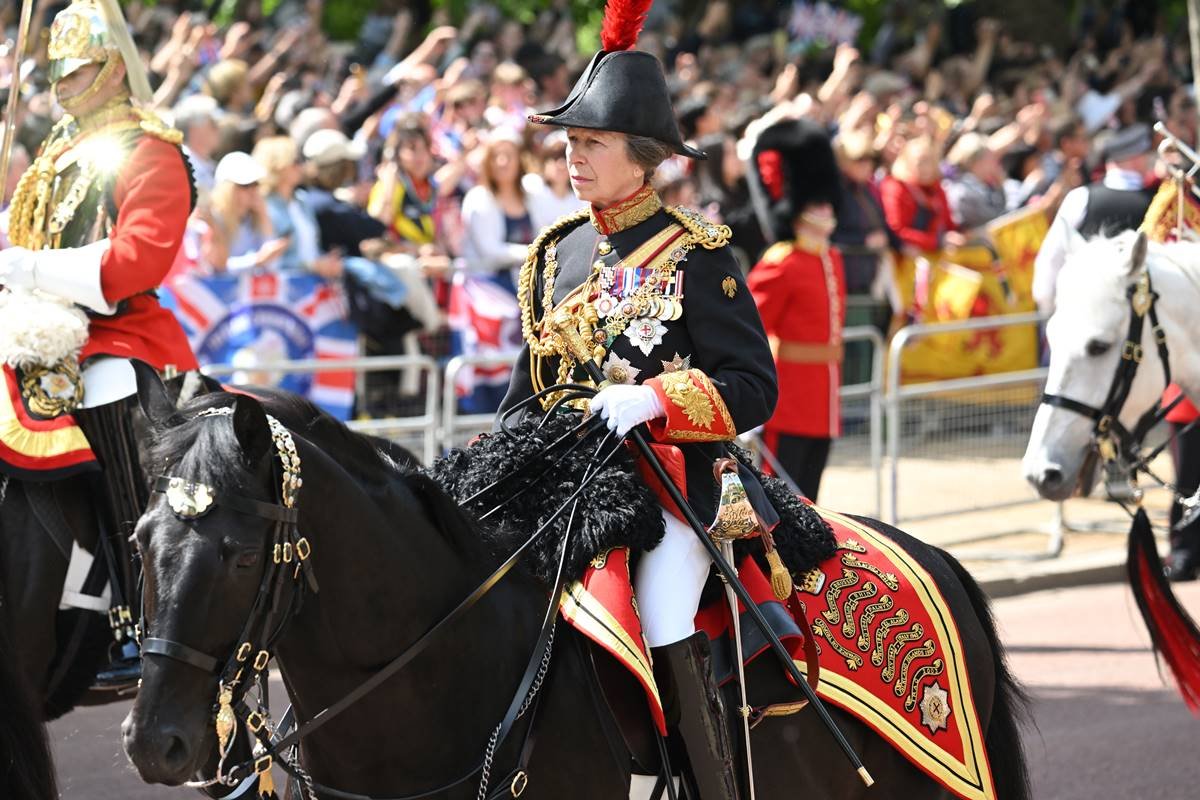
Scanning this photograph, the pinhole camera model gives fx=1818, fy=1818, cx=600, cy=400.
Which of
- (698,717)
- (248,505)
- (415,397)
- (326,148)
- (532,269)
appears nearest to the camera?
(248,505)

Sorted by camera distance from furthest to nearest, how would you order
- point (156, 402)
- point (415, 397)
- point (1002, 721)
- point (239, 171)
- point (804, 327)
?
1. point (415, 397)
2. point (239, 171)
3. point (804, 327)
4. point (1002, 721)
5. point (156, 402)

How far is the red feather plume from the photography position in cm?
414

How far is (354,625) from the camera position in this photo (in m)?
3.71

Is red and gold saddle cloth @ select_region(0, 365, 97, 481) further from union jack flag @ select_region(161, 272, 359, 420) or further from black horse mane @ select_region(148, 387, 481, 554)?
union jack flag @ select_region(161, 272, 359, 420)

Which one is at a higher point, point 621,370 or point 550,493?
point 621,370

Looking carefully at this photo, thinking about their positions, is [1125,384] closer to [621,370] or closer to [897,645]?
[897,645]

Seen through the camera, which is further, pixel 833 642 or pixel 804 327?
pixel 804 327

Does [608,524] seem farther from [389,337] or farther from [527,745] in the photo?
[389,337]

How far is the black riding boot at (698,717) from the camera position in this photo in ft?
13.2

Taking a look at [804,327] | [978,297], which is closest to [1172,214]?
[804,327]

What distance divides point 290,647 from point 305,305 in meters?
6.60

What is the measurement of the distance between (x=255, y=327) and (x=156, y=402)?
615cm

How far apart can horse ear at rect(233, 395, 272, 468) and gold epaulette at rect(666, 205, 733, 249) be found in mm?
1206

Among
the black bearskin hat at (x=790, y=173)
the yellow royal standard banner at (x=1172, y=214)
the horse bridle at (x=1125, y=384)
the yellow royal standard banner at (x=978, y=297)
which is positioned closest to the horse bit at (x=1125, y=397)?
the horse bridle at (x=1125, y=384)
